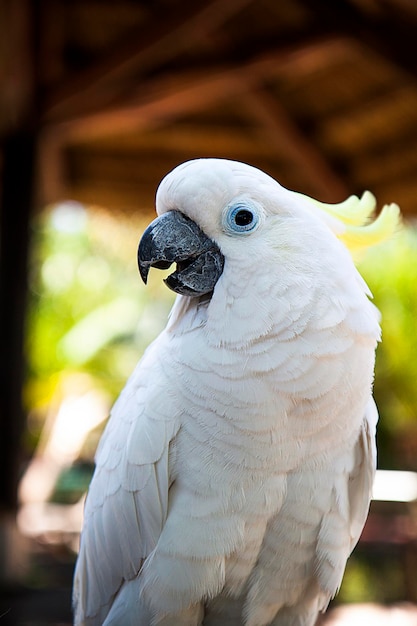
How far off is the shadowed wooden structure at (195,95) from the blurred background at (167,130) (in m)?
0.01

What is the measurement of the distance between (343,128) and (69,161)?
222 centimetres

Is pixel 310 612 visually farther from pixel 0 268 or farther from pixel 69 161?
pixel 69 161

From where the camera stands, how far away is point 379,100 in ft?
15.4

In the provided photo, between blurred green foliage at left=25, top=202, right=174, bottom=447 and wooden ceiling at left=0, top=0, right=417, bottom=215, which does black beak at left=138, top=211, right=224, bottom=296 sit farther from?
blurred green foliage at left=25, top=202, right=174, bottom=447

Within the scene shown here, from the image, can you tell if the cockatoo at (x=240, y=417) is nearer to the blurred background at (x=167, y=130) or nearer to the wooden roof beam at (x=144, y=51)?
the blurred background at (x=167, y=130)

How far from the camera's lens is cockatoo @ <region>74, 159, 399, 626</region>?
61.1 inches

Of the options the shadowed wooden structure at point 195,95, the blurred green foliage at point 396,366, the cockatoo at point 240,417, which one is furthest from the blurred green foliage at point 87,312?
the cockatoo at point 240,417

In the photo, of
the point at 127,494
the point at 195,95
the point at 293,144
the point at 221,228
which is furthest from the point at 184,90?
the point at 127,494

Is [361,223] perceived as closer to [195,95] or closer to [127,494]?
[127,494]

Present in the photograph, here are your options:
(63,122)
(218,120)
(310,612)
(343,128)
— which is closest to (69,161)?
(218,120)

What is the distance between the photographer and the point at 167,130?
219 inches

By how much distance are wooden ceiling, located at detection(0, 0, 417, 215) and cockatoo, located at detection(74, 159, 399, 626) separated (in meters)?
2.28

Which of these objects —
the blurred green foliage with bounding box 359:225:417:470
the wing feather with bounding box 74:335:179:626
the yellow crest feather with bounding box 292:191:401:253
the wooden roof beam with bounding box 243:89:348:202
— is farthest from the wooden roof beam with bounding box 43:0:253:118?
the blurred green foliage with bounding box 359:225:417:470

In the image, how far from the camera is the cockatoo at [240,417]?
1551mm
